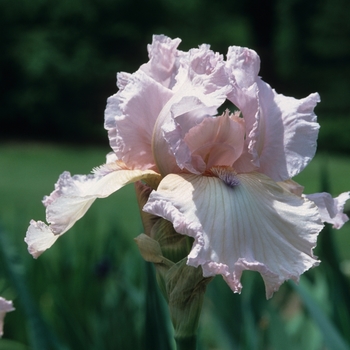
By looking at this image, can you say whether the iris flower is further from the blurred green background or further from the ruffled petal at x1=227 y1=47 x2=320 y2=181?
the blurred green background

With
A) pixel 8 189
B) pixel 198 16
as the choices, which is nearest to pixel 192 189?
pixel 8 189

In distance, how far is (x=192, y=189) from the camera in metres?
0.77

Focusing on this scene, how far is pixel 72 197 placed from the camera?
31.9 inches

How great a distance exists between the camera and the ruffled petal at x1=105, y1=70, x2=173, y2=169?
844 mm

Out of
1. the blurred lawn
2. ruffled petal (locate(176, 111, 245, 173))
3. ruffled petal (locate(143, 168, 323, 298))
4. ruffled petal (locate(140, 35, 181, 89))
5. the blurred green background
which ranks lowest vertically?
ruffled petal (locate(143, 168, 323, 298))

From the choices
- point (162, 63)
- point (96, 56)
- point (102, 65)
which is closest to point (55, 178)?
point (102, 65)

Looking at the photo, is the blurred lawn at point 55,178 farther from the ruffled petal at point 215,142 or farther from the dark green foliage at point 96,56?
A: the ruffled petal at point 215,142

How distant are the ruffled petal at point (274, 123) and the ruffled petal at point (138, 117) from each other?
0.10m

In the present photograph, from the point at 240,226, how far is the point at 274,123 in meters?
0.20

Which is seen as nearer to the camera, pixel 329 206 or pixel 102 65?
pixel 329 206

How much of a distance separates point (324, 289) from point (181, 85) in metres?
1.13

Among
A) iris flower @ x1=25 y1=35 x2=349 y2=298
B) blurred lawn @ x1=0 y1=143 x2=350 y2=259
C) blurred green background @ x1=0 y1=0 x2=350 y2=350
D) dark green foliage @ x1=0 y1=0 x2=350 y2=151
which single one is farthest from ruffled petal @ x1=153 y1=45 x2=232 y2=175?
dark green foliage @ x1=0 y1=0 x2=350 y2=151

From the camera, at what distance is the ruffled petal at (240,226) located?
2.35ft

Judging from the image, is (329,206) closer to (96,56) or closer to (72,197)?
(72,197)
